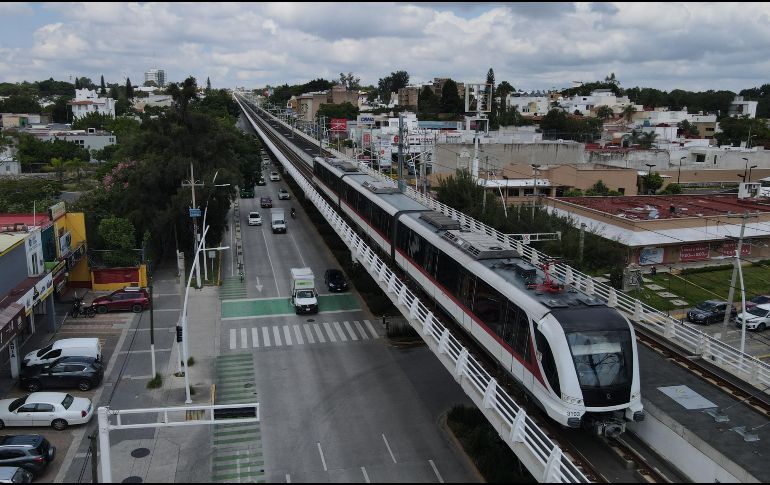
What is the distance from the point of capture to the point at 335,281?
39344 mm

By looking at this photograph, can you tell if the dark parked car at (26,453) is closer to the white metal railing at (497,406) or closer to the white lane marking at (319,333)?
the white metal railing at (497,406)

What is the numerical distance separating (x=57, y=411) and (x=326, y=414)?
31.2 feet

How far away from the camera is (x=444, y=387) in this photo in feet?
82.4

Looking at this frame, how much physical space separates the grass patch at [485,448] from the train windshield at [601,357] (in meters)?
3.61

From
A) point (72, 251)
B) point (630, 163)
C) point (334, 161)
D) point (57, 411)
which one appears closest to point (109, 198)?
point (72, 251)

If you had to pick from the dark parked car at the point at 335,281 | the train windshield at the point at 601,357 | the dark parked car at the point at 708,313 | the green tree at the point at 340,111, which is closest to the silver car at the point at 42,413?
the train windshield at the point at 601,357

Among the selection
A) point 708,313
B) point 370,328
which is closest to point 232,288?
point 370,328

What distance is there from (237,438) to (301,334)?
11.0m

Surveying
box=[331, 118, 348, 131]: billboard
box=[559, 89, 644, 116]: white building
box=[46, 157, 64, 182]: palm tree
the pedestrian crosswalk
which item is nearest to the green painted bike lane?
the pedestrian crosswalk

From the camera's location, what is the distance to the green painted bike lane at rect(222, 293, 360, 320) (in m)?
35.4

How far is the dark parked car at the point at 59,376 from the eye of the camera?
2484cm

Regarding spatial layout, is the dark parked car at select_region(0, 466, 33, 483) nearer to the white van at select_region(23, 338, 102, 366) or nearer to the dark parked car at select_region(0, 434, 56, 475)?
the dark parked car at select_region(0, 434, 56, 475)

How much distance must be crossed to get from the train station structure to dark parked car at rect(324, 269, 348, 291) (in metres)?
17.5

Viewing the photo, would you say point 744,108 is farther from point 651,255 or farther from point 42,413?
point 42,413
